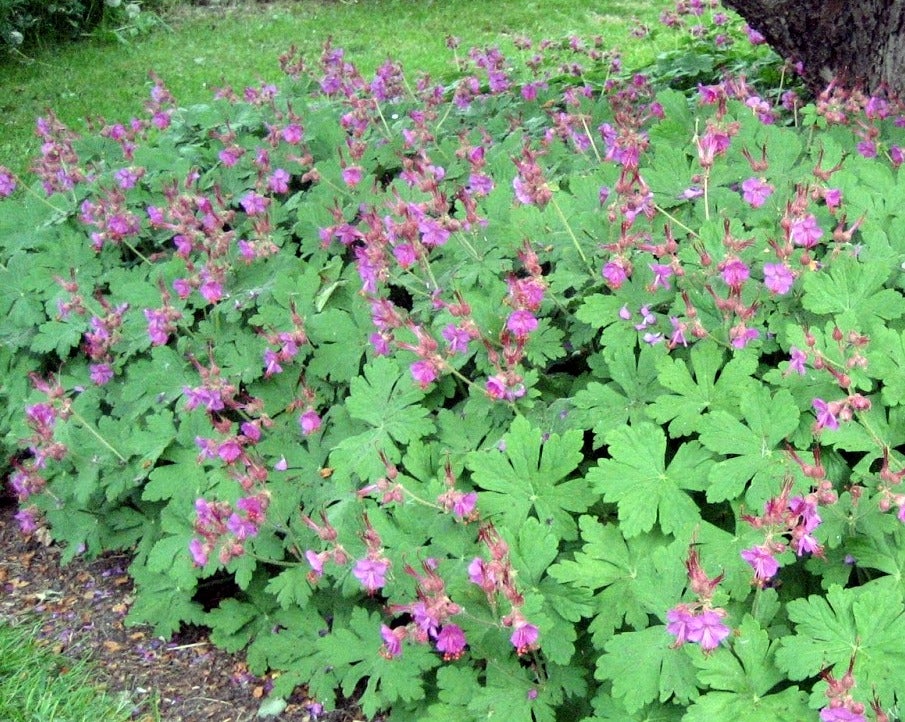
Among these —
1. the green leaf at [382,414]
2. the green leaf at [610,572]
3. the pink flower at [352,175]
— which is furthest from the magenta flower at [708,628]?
the pink flower at [352,175]

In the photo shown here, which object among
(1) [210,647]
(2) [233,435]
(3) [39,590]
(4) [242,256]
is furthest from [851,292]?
(3) [39,590]

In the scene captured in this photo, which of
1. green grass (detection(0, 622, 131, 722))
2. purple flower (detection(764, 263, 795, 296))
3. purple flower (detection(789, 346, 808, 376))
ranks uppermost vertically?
purple flower (detection(764, 263, 795, 296))

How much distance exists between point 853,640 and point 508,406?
3.09 feet

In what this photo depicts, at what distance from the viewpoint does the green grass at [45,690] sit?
263cm

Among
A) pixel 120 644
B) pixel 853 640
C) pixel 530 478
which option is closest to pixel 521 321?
pixel 530 478

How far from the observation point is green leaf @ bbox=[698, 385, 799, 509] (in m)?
1.98

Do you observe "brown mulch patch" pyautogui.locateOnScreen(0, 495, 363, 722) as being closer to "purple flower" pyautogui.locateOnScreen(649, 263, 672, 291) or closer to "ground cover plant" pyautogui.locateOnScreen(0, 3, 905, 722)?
"ground cover plant" pyautogui.locateOnScreen(0, 3, 905, 722)

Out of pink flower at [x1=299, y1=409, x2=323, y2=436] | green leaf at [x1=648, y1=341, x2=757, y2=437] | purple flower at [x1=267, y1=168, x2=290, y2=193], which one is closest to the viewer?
green leaf at [x1=648, y1=341, x2=757, y2=437]

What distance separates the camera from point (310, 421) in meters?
2.63

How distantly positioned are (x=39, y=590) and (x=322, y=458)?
4.29ft

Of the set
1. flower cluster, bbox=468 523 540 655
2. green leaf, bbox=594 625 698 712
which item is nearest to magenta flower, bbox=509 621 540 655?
flower cluster, bbox=468 523 540 655

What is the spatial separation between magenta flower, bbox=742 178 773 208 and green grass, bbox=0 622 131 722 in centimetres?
214

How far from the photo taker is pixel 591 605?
6.71 ft

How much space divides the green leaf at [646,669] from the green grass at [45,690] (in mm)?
1476
